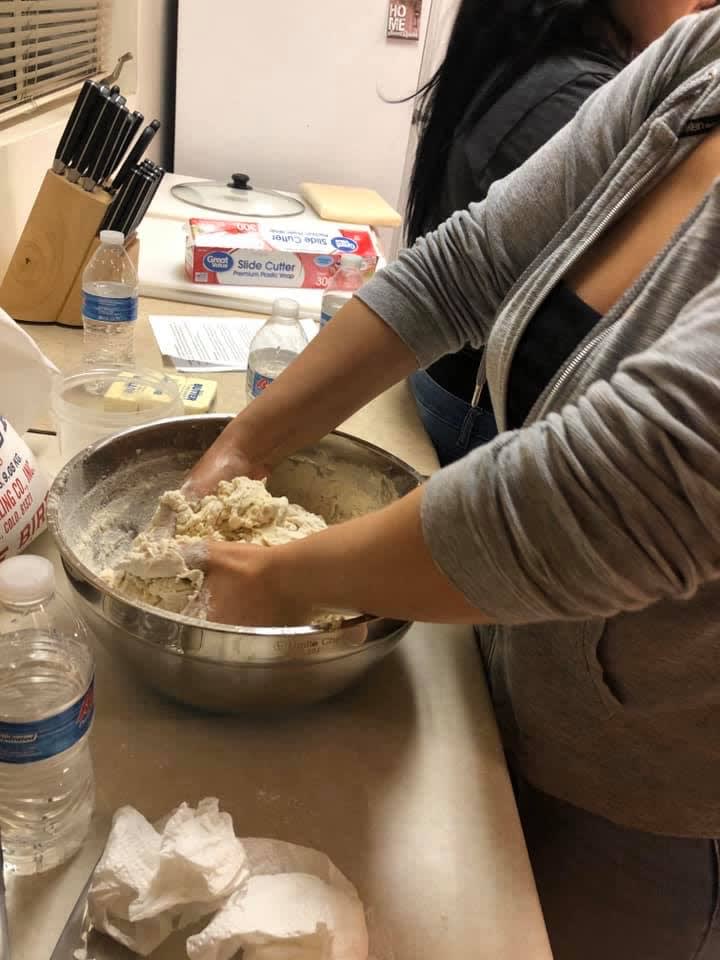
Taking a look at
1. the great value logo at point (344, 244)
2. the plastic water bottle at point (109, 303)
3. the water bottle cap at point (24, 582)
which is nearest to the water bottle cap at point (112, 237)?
the plastic water bottle at point (109, 303)

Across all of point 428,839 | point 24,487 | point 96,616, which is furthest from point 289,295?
point 428,839

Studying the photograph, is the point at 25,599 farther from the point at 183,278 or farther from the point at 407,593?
the point at 183,278

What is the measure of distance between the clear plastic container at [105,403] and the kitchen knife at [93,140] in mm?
374

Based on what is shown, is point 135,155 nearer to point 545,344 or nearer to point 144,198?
point 144,198

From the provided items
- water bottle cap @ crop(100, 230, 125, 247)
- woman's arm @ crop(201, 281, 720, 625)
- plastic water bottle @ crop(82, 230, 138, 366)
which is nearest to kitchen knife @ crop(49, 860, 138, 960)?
woman's arm @ crop(201, 281, 720, 625)

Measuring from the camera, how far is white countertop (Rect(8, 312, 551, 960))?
533 millimetres

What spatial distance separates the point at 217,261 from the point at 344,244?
32 centimetres

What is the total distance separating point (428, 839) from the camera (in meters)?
0.59

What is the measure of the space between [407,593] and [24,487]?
415mm

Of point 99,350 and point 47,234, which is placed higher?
point 47,234

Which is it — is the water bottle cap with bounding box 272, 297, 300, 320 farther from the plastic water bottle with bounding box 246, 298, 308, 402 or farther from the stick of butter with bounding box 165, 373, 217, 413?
the stick of butter with bounding box 165, 373, 217, 413

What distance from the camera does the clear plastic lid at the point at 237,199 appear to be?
196 cm

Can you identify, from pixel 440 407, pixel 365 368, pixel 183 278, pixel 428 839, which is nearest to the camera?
pixel 428 839

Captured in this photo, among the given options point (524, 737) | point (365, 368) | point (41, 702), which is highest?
point (365, 368)
